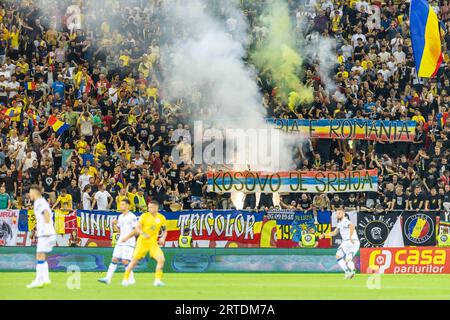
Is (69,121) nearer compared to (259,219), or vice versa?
(259,219)

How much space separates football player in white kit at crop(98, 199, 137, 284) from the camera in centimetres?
2755

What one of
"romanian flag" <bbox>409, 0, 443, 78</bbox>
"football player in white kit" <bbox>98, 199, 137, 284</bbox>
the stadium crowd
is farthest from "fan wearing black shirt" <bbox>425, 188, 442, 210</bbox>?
"football player in white kit" <bbox>98, 199, 137, 284</bbox>

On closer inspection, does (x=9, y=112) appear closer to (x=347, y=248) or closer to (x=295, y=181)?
(x=295, y=181)

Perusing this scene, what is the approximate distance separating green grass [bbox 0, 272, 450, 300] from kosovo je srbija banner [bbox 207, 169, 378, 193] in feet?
13.6

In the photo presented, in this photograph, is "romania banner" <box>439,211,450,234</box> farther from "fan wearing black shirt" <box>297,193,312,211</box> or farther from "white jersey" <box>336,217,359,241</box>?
"white jersey" <box>336,217,359,241</box>

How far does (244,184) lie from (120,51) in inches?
294

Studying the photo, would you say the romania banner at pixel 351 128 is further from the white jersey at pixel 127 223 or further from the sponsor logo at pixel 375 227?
the white jersey at pixel 127 223

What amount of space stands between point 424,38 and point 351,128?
151 inches

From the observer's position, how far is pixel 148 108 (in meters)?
40.3

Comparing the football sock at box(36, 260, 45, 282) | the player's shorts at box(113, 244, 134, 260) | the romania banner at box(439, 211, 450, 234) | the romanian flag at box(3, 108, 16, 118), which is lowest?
the football sock at box(36, 260, 45, 282)

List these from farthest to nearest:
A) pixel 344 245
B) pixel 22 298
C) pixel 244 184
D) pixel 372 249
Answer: pixel 244 184 < pixel 372 249 < pixel 344 245 < pixel 22 298

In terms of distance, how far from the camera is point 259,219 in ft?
118
